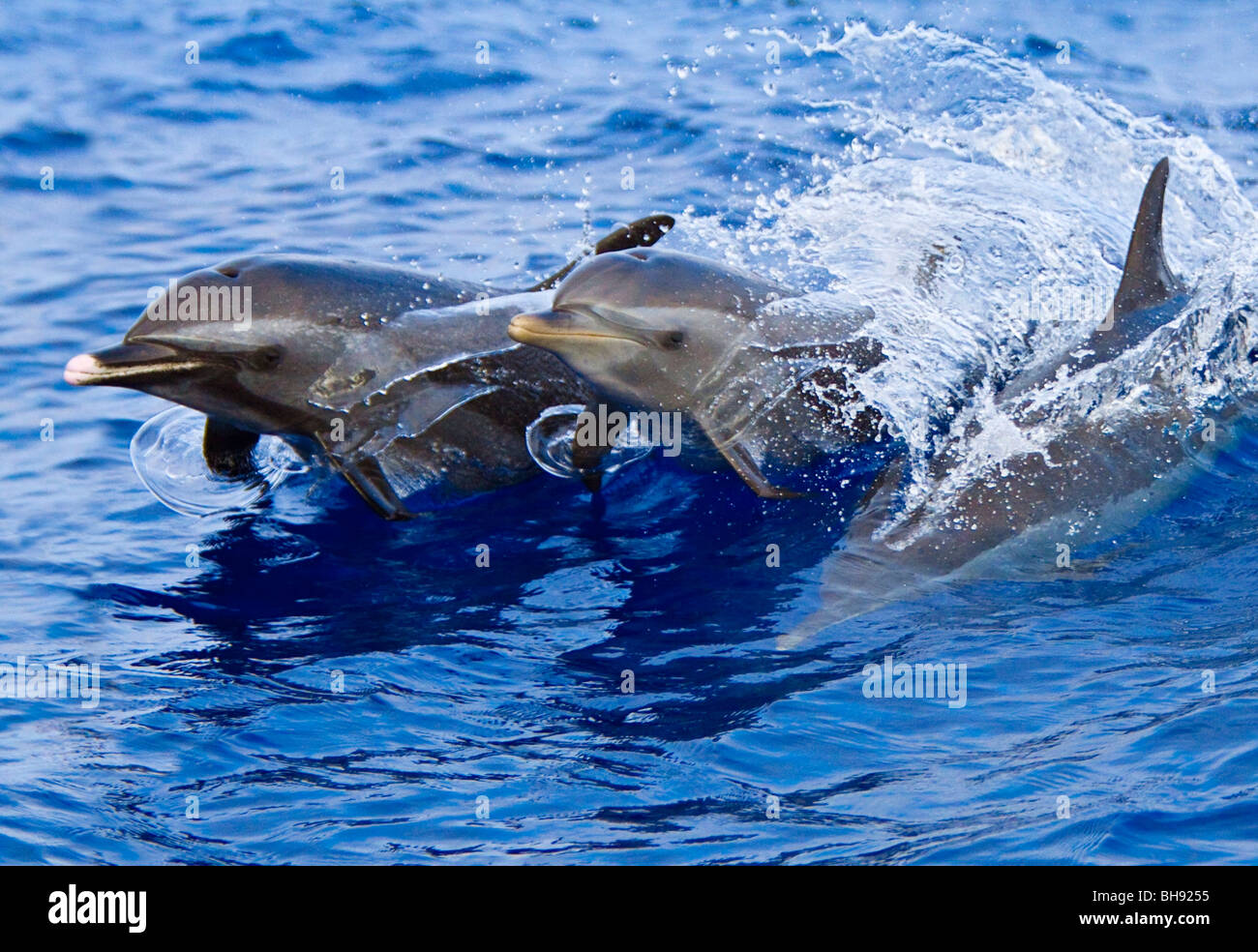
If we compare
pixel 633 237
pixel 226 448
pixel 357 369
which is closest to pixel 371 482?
pixel 357 369

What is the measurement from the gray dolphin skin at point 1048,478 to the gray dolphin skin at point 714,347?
636 millimetres

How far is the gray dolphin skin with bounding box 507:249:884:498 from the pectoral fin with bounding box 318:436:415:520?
3.66 feet

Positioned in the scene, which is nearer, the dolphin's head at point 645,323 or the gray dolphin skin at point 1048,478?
the gray dolphin skin at point 1048,478

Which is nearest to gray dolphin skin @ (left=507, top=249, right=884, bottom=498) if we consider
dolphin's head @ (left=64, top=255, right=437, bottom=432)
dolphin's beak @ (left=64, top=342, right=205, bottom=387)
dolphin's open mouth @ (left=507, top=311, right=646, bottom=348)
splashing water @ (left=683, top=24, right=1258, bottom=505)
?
dolphin's open mouth @ (left=507, top=311, right=646, bottom=348)

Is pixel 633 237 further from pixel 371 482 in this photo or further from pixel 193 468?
pixel 193 468

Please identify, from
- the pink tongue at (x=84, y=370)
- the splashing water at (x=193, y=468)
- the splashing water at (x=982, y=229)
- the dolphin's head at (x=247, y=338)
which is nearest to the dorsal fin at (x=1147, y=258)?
the splashing water at (x=982, y=229)

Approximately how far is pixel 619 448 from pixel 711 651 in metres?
2.40

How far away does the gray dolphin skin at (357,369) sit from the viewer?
7.37 m

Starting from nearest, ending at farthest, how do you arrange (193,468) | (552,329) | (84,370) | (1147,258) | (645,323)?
(84,370)
(552,329)
(645,323)
(193,468)
(1147,258)

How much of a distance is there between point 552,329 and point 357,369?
47.2 inches

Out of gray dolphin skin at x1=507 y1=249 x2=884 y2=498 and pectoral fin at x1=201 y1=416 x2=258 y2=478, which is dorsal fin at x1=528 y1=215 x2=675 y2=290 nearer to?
gray dolphin skin at x1=507 y1=249 x2=884 y2=498

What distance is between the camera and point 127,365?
7.15m

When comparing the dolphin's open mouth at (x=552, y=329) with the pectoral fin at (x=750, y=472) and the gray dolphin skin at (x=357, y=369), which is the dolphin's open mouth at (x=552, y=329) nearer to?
the gray dolphin skin at (x=357, y=369)
